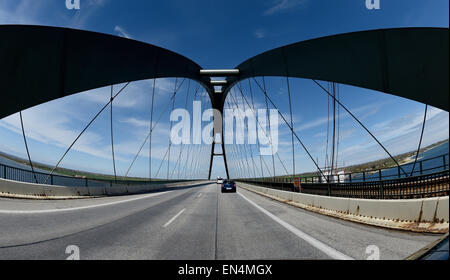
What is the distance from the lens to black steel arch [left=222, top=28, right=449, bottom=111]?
5.65 meters

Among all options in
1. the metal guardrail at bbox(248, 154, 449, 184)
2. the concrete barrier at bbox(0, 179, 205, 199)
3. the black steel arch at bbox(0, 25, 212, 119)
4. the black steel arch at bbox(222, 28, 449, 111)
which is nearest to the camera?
the black steel arch at bbox(222, 28, 449, 111)

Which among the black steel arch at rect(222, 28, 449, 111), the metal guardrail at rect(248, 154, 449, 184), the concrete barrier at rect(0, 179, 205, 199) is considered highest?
the black steel arch at rect(222, 28, 449, 111)

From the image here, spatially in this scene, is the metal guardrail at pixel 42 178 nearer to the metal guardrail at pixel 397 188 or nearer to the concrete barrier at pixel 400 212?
the concrete barrier at pixel 400 212

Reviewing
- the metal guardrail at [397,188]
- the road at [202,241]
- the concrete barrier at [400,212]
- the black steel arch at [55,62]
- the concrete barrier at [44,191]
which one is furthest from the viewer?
the black steel arch at [55,62]

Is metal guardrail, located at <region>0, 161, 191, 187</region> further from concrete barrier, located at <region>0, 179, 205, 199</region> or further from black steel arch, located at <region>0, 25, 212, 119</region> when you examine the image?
black steel arch, located at <region>0, 25, 212, 119</region>

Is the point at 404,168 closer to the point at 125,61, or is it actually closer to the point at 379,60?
the point at 379,60

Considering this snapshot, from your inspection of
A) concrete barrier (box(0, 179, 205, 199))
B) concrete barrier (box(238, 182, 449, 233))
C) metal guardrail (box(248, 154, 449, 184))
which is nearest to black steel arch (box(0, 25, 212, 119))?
concrete barrier (box(0, 179, 205, 199))

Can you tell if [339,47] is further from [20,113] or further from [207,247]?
[20,113]

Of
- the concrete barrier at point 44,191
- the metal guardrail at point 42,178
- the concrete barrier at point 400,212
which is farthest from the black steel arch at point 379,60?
the metal guardrail at point 42,178

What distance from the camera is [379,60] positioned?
30.7 feet

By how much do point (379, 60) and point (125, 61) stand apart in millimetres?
19947

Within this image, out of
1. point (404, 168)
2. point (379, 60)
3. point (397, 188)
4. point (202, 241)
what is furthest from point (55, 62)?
point (404, 168)

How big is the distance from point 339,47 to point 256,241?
12637 mm

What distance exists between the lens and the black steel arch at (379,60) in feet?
18.5
